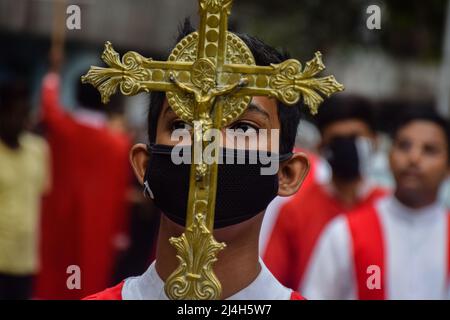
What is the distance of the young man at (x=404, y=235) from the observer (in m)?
5.09

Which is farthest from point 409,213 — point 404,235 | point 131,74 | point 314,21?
point 314,21

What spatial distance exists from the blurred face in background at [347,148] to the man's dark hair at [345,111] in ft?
0.09

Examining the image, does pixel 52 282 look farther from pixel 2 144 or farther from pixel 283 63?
pixel 283 63

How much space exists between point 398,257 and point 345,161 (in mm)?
993

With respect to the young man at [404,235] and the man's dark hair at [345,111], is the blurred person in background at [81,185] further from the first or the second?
the young man at [404,235]

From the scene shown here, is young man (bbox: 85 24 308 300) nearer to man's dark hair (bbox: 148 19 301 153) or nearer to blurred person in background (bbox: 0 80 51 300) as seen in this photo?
man's dark hair (bbox: 148 19 301 153)

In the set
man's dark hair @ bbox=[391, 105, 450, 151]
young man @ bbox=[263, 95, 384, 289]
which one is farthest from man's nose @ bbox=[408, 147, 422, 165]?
young man @ bbox=[263, 95, 384, 289]

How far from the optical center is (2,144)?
7.17 m

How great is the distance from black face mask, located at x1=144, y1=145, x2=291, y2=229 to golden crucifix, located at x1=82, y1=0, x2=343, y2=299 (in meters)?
0.04

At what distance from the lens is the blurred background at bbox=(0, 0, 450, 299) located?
23.6 feet

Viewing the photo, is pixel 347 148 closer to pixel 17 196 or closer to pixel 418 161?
pixel 418 161

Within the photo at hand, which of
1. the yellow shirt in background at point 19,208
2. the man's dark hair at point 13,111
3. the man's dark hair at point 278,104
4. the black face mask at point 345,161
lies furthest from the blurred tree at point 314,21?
the man's dark hair at point 278,104
